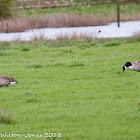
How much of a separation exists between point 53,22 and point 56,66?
26.5 meters

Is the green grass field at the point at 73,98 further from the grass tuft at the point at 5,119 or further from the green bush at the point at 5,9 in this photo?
the green bush at the point at 5,9

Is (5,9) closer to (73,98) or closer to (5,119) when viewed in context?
(73,98)

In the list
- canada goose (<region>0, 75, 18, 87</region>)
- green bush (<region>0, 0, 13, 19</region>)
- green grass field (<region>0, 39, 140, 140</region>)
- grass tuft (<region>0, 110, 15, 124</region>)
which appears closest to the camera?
green grass field (<region>0, 39, 140, 140</region>)

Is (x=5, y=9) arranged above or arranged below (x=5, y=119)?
above

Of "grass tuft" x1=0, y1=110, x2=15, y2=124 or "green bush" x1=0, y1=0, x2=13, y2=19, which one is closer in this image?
"grass tuft" x1=0, y1=110, x2=15, y2=124

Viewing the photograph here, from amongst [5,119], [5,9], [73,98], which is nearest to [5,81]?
[73,98]

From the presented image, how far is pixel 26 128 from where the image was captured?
9039 mm

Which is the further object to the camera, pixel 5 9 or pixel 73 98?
pixel 5 9

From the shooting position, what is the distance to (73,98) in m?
11.9

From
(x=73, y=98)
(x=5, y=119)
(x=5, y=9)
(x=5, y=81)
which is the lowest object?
(x=73, y=98)

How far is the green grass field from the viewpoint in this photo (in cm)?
871

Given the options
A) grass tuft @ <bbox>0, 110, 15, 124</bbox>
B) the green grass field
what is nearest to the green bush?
the green grass field

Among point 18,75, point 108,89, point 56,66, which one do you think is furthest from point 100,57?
point 108,89

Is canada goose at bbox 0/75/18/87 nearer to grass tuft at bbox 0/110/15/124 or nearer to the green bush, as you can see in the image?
grass tuft at bbox 0/110/15/124
